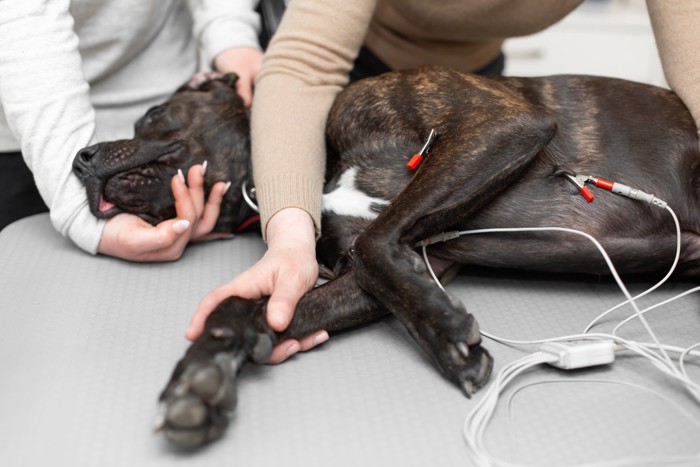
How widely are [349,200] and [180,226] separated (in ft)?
1.29

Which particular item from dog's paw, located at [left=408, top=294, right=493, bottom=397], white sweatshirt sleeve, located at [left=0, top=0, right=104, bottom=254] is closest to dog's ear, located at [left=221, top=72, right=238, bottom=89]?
white sweatshirt sleeve, located at [left=0, top=0, right=104, bottom=254]

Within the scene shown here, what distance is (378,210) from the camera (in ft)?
5.01

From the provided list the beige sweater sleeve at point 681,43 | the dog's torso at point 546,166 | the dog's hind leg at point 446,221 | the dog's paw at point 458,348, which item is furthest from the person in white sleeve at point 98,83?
the beige sweater sleeve at point 681,43

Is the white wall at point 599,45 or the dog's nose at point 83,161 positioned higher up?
the dog's nose at point 83,161

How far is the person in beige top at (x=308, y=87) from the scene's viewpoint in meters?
1.29

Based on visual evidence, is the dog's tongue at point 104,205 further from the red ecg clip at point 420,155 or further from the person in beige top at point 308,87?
the red ecg clip at point 420,155

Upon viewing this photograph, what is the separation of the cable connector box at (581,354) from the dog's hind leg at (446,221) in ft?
0.40

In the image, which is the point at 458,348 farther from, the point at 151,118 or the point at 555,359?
the point at 151,118

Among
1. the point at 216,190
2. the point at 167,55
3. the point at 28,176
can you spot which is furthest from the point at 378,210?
the point at 28,176

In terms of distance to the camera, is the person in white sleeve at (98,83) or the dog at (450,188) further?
the person in white sleeve at (98,83)

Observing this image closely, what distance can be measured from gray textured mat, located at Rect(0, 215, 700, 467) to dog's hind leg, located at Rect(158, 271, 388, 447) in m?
0.04

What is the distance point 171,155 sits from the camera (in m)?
1.73

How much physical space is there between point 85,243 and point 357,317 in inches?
27.6

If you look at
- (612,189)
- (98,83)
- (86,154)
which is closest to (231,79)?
(98,83)
